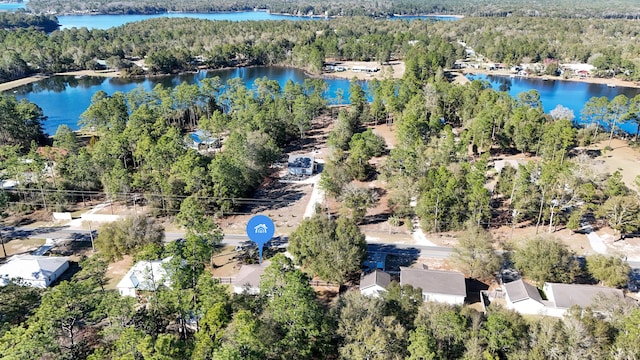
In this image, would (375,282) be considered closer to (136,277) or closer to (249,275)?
(249,275)

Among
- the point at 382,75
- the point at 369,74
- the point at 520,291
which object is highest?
the point at 382,75

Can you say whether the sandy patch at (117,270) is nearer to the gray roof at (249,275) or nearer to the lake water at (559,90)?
the gray roof at (249,275)

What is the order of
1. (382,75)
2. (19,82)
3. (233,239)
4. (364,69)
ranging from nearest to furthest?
1. (233,239)
2. (382,75)
3. (19,82)
4. (364,69)

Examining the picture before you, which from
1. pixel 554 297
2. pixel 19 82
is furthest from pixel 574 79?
pixel 19 82

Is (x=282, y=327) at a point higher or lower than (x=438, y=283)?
higher

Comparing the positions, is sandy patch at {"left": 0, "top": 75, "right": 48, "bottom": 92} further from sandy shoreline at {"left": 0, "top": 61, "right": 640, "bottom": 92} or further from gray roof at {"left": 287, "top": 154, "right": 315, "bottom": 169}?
gray roof at {"left": 287, "top": 154, "right": 315, "bottom": 169}

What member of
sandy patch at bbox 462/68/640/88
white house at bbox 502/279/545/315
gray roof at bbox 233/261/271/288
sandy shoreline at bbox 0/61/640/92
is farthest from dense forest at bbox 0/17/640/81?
white house at bbox 502/279/545/315

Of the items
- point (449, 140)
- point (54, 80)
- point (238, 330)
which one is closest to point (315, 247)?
point (238, 330)
